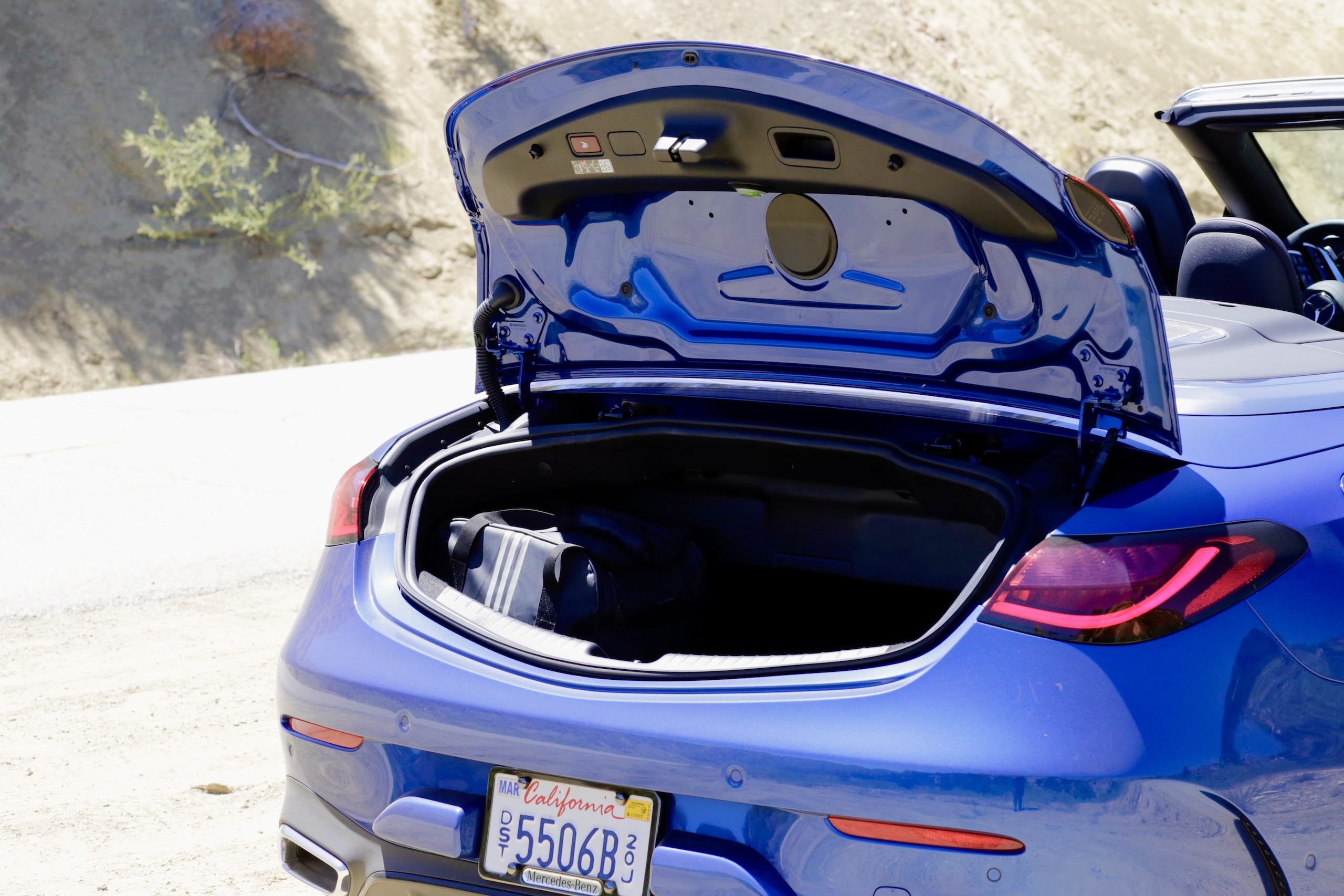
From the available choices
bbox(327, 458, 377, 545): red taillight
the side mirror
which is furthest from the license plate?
the side mirror

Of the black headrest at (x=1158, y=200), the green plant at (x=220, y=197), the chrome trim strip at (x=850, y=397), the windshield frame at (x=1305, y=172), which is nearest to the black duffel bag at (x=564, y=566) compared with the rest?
the chrome trim strip at (x=850, y=397)

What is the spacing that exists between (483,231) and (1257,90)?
2.72 meters

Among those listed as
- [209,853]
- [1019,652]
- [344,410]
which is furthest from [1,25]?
[1019,652]

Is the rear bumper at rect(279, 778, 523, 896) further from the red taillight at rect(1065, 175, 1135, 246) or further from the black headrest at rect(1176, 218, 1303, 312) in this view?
the black headrest at rect(1176, 218, 1303, 312)

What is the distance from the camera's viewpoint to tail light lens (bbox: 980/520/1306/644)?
175cm

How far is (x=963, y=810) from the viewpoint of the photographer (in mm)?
1696

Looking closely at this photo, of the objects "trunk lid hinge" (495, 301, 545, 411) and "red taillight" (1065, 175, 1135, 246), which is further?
"trunk lid hinge" (495, 301, 545, 411)

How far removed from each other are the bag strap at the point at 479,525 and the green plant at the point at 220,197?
41.4 feet

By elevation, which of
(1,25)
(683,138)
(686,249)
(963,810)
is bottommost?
(963,810)

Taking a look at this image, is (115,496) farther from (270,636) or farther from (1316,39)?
(1316,39)

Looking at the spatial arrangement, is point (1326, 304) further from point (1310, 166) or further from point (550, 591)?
point (550, 591)

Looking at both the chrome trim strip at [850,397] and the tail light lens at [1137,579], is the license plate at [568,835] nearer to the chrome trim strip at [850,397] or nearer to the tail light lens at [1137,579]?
the tail light lens at [1137,579]

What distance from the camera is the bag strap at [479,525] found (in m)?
Answer: 2.61

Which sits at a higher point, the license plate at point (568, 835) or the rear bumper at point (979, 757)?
the rear bumper at point (979, 757)
